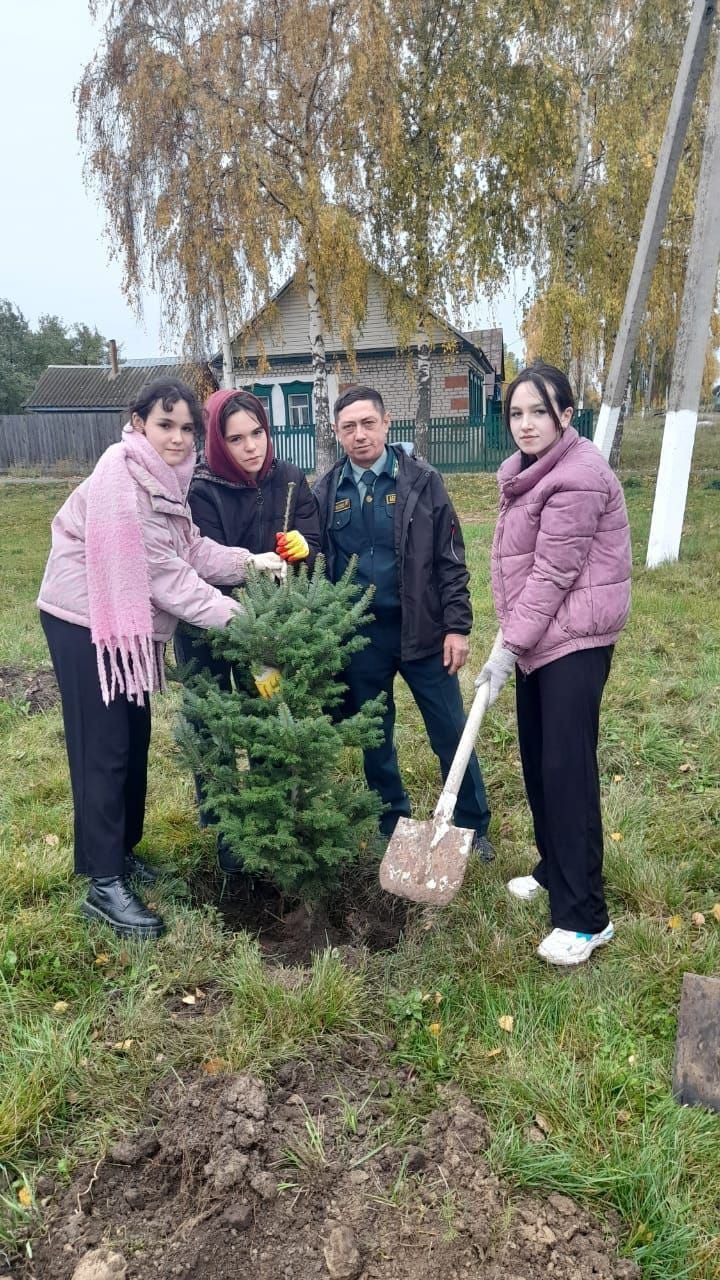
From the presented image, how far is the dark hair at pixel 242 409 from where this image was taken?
318 cm

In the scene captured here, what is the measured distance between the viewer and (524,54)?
16141mm

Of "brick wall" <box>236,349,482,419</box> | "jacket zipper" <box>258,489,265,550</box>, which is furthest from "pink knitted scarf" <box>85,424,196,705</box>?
"brick wall" <box>236,349,482,419</box>

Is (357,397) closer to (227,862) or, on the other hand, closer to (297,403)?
(227,862)

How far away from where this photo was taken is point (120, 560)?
288 centimetres

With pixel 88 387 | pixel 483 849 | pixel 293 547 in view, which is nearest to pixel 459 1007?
pixel 483 849

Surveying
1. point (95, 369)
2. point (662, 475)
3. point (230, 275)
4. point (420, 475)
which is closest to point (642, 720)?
point (420, 475)

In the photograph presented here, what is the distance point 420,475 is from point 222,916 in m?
1.96

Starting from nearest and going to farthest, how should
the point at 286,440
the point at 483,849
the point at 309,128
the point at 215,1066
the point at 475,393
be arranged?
1. the point at 215,1066
2. the point at 483,849
3. the point at 309,128
4. the point at 286,440
5. the point at 475,393

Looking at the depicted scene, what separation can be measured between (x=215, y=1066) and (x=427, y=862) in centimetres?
93

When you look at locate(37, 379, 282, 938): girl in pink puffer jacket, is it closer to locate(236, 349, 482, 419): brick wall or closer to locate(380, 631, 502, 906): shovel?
locate(380, 631, 502, 906): shovel

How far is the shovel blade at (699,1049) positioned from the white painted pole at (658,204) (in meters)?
7.23

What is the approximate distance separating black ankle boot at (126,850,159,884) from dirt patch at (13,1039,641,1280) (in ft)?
3.84

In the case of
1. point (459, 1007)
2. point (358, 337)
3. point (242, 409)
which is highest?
point (358, 337)

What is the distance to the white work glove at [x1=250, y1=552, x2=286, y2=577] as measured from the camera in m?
3.21
